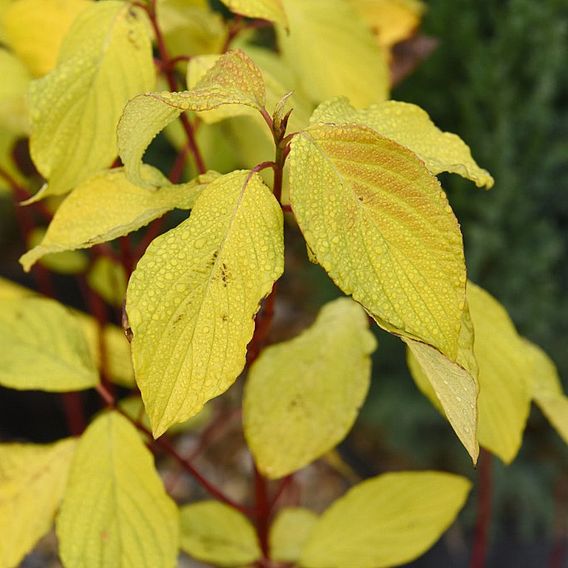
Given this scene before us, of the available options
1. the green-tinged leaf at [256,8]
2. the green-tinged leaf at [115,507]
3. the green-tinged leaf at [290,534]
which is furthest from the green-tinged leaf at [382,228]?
the green-tinged leaf at [290,534]

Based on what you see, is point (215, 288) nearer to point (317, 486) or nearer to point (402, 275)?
point (402, 275)

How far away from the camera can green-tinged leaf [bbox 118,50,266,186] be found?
0.53 metres

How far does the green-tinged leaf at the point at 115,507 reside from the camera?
2.29 ft

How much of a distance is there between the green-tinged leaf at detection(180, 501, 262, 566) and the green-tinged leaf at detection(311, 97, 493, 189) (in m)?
0.58

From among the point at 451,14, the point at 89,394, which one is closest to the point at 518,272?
Answer: the point at 451,14

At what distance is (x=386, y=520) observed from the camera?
89cm

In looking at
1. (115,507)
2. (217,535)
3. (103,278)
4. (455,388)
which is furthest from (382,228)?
(103,278)

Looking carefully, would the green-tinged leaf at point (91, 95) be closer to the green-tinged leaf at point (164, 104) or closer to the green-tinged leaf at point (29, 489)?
the green-tinged leaf at point (164, 104)

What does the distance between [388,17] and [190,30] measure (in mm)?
306

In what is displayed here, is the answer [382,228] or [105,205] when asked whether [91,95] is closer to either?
[105,205]

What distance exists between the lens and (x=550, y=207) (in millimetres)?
1986

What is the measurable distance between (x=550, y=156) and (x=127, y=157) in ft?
5.04

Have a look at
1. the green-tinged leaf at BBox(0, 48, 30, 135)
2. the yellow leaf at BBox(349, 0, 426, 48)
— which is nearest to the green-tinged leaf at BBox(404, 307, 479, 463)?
the green-tinged leaf at BBox(0, 48, 30, 135)

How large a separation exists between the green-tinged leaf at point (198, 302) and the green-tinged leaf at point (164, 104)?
77mm
